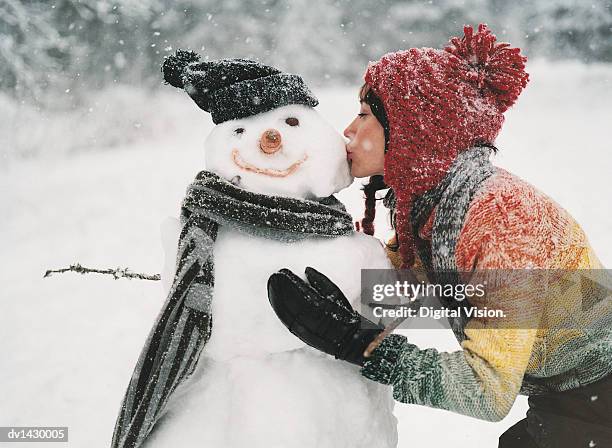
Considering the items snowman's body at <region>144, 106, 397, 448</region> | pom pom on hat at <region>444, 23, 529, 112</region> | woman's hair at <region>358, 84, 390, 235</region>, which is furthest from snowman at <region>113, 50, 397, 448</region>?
pom pom on hat at <region>444, 23, 529, 112</region>

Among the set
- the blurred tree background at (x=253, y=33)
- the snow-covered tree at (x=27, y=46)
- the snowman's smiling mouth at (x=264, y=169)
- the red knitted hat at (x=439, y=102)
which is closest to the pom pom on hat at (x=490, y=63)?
the red knitted hat at (x=439, y=102)

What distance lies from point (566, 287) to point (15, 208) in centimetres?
311

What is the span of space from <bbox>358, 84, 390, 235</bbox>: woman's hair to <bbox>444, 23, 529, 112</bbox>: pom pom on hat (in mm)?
161

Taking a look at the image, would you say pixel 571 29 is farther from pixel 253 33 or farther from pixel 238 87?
pixel 238 87

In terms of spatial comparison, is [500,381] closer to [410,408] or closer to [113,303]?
[410,408]

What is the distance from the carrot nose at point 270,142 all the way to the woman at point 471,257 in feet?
0.58

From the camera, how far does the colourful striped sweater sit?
83 centimetres

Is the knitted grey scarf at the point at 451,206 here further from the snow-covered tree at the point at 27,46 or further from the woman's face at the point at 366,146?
the snow-covered tree at the point at 27,46

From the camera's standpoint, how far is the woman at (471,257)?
0.85 metres

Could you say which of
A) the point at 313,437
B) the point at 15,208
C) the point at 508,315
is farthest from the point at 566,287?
the point at 15,208

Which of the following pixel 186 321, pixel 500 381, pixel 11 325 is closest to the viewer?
pixel 500 381

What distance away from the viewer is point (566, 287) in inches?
37.4

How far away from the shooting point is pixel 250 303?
0.97 m

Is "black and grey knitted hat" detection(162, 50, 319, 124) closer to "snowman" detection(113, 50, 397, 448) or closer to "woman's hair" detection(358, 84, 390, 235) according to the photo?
"snowman" detection(113, 50, 397, 448)
